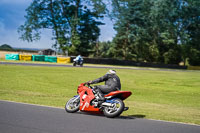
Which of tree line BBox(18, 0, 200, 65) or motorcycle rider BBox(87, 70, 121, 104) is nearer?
motorcycle rider BBox(87, 70, 121, 104)

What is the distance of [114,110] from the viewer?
8.48 metres

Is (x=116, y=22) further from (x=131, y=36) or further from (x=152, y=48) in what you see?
(x=152, y=48)

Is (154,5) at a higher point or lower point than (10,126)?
higher

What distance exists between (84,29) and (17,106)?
5737cm

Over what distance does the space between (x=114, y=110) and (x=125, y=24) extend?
60.5 meters

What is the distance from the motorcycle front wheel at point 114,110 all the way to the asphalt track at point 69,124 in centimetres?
16

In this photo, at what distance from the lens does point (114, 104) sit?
8477 millimetres

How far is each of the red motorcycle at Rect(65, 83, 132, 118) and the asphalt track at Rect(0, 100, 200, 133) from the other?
0.73 feet

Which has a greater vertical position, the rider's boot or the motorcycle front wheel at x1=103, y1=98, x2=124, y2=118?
the rider's boot

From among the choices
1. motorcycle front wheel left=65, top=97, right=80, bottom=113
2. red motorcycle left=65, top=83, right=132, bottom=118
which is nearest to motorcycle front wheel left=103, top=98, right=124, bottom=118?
red motorcycle left=65, top=83, right=132, bottom=118

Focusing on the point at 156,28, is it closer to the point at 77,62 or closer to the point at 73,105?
the point at 77,62

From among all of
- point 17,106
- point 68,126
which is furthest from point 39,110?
point 68,126

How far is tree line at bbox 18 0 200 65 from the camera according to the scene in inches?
2511

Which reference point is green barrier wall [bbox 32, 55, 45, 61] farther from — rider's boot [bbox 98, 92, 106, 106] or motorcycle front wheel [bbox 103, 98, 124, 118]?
motorcycle front wheel [bbox 103, 98, 124, 118]
